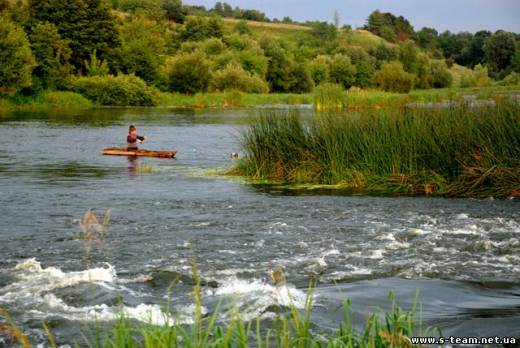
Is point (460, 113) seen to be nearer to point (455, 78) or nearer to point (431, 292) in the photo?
point (431, 292)

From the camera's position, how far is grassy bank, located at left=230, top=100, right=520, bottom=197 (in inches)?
666

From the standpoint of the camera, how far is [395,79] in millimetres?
81250

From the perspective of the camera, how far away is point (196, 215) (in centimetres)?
1496

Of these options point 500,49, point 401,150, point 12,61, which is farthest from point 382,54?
point 401,150

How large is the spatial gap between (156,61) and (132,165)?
59352 mm

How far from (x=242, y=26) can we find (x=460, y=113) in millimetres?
125602

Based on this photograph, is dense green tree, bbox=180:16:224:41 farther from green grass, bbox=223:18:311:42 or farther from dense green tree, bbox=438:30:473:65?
dense green tree, bbox=438:30:473:65

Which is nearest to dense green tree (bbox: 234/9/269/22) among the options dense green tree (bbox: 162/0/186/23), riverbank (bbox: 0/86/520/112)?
dense green tree (bbox: 162/0/186/23)

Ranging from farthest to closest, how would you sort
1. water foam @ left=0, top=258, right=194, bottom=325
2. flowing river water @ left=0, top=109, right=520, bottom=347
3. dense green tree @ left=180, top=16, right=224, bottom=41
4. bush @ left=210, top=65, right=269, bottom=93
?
dense green tree @ left=180, top=16, right=224, bottom=41, bush @ left=210, top=65, right=269, bottom=93, flowing river water @ left=0, top=109, right=520, bottom=347, water foam @ left=0, top=258, right=194, bottom=325

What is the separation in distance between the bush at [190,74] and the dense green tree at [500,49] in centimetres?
5727

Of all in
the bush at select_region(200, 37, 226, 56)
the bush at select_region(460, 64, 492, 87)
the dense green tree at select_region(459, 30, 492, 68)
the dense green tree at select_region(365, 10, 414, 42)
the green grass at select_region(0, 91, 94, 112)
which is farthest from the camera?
the dense green tree at select_region(365, 10, 414, 42)

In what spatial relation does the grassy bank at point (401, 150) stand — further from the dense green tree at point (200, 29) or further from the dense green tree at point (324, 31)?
the dense green tree at point (324, 31)

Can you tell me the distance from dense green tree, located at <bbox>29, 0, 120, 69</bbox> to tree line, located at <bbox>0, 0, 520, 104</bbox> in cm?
10

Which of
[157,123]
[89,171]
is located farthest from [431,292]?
[157,123]
